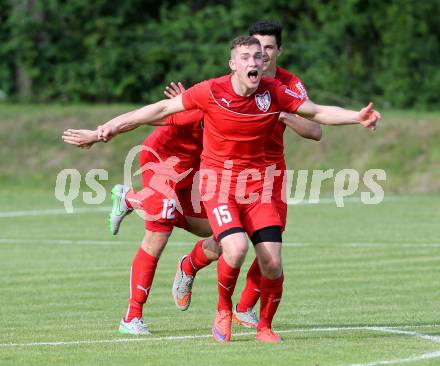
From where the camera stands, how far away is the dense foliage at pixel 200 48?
3022 centimetres

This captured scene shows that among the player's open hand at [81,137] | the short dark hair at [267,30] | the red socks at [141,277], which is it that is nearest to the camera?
the player's open hand at [81,137]

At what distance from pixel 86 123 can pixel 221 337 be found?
66.7ft

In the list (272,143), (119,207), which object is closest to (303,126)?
(272,143)

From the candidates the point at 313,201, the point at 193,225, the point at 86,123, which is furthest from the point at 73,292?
the point at 86,123

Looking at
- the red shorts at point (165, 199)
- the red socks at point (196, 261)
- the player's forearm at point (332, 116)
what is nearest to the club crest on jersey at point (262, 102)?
the player's forearm at point (332, 116)

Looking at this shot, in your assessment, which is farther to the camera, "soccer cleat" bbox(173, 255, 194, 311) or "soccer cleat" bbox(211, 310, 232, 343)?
"soccer cleat" bbox(173, 255, 194, 311)

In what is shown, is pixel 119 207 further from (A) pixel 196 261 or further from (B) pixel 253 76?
(B) pixel 253 76

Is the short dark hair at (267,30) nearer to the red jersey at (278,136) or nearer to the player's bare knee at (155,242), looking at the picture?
the red jersey at (278,136)

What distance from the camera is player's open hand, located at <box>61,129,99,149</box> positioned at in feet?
29.4

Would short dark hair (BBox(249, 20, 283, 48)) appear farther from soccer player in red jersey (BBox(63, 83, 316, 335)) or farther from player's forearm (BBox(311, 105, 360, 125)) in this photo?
player's forearm (BBox(311, 105, 360, 125))

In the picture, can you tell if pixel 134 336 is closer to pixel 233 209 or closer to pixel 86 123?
pixel 233 209

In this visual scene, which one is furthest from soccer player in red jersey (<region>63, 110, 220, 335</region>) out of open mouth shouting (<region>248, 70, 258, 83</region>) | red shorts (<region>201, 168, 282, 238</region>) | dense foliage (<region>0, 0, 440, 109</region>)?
dense foliage (<region>0, 0, 440, 109</region>)

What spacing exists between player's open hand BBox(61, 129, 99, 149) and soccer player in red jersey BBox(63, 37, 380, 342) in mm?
79

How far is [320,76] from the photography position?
30.3m
